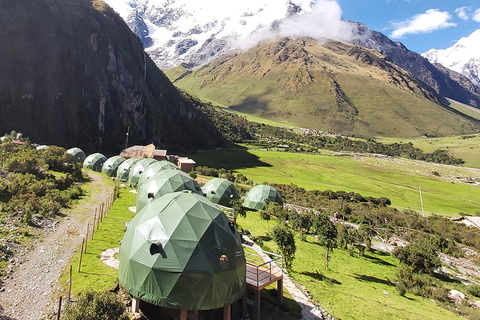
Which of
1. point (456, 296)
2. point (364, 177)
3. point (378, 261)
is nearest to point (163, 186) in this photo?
point (378, 261)

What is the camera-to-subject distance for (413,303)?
21.1 metres

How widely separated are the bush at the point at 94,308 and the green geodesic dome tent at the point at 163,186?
14679 millimetres

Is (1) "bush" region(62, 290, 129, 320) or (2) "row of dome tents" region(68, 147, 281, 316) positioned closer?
(1) "bush" region(62, 290, 129, 320)

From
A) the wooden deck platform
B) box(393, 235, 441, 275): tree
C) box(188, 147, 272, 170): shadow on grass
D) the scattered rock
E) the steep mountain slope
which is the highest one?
the steep mountain slope

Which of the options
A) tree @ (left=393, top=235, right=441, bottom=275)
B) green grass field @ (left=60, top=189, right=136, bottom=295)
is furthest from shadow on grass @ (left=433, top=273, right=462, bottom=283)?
green grass field @ (left=60, top=189, right=136, bottom=295)

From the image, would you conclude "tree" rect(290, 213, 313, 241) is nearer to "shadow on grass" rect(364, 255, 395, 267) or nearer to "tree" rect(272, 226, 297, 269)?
"shadow on grass" rect(364, 255, 395, 267)

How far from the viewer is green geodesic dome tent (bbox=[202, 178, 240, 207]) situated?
41.1 metres

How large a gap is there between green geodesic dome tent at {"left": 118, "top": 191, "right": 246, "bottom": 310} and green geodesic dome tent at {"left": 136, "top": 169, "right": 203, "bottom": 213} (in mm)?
12973

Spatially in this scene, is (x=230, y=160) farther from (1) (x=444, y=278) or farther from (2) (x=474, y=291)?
(2) (x=474, y=291)

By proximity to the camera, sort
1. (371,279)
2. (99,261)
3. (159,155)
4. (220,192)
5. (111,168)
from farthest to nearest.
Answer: (159,155), (111,168), (220,192), (371,279), (99,261)

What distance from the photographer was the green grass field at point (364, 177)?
78250 mm

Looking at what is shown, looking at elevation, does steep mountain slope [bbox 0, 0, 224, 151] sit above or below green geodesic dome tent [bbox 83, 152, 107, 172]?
above

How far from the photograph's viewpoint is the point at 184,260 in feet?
40.8

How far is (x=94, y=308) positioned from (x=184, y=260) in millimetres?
3740
